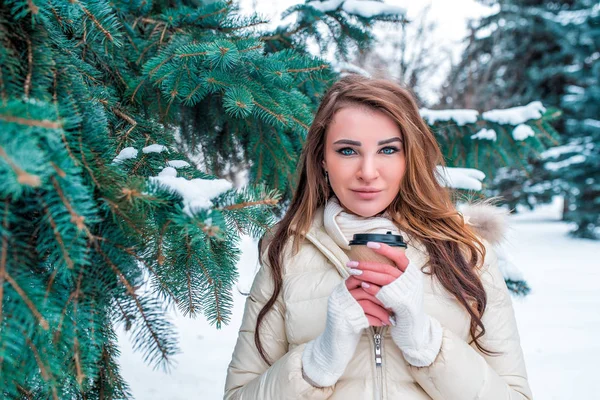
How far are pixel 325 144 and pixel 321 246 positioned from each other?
35 centimetres

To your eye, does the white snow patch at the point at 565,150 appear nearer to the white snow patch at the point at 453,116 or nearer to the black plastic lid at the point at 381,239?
the white snow patch at the point at 453,116

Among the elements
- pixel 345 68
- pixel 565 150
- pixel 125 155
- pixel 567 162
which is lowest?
pixel 567 162

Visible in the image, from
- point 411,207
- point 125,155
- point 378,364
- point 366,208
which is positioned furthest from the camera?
point 411,207

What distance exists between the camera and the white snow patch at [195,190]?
0.84m

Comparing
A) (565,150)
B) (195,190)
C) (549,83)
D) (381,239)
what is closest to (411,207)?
(381,239)

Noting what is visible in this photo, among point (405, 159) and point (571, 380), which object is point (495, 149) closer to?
point (405, 159)

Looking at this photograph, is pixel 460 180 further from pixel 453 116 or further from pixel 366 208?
pixel 366 208

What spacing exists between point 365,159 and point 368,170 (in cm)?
4

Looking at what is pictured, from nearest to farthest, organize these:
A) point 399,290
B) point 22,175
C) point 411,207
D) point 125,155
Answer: point 22,175 < point 399,290 < point 125,155 < point 411,207

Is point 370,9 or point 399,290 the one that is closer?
point 399,290

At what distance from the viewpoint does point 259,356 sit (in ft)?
4.54

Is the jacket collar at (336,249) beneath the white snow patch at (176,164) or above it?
beneath

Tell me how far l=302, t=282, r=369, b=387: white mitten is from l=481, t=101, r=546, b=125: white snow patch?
1.86m

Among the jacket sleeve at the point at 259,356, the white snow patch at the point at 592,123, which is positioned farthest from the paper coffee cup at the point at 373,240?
the white snow patch at the point at 592,123
